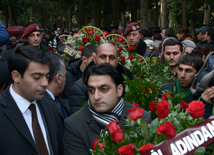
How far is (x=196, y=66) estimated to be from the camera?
3.85m

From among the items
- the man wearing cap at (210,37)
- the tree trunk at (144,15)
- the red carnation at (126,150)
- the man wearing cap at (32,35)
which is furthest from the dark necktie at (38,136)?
the tree trunk at (144,15)

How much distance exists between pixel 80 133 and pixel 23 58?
34.7 inches

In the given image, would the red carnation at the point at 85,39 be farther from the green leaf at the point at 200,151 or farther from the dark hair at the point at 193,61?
the green leaf at the point at 200,151

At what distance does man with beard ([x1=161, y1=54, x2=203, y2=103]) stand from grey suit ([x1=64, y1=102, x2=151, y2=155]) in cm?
126

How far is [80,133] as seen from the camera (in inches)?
99.1

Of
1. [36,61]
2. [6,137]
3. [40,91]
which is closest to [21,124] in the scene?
[6,137]

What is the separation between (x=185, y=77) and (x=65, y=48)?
115 inches

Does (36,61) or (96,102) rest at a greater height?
(36,61)

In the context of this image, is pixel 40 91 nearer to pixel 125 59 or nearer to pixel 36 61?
pixel 36 61

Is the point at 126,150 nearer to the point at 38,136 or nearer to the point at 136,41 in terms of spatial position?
the point at 38,136

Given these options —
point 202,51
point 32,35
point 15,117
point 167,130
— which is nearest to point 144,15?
point 32,35

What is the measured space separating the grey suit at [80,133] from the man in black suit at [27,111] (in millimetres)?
231

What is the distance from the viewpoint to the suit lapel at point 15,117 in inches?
91.6

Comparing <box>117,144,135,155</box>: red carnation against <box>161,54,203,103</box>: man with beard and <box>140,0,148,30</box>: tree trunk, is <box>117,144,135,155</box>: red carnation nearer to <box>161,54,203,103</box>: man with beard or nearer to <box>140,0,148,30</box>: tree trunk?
<box>161,54,203,103</box>: man with beard
